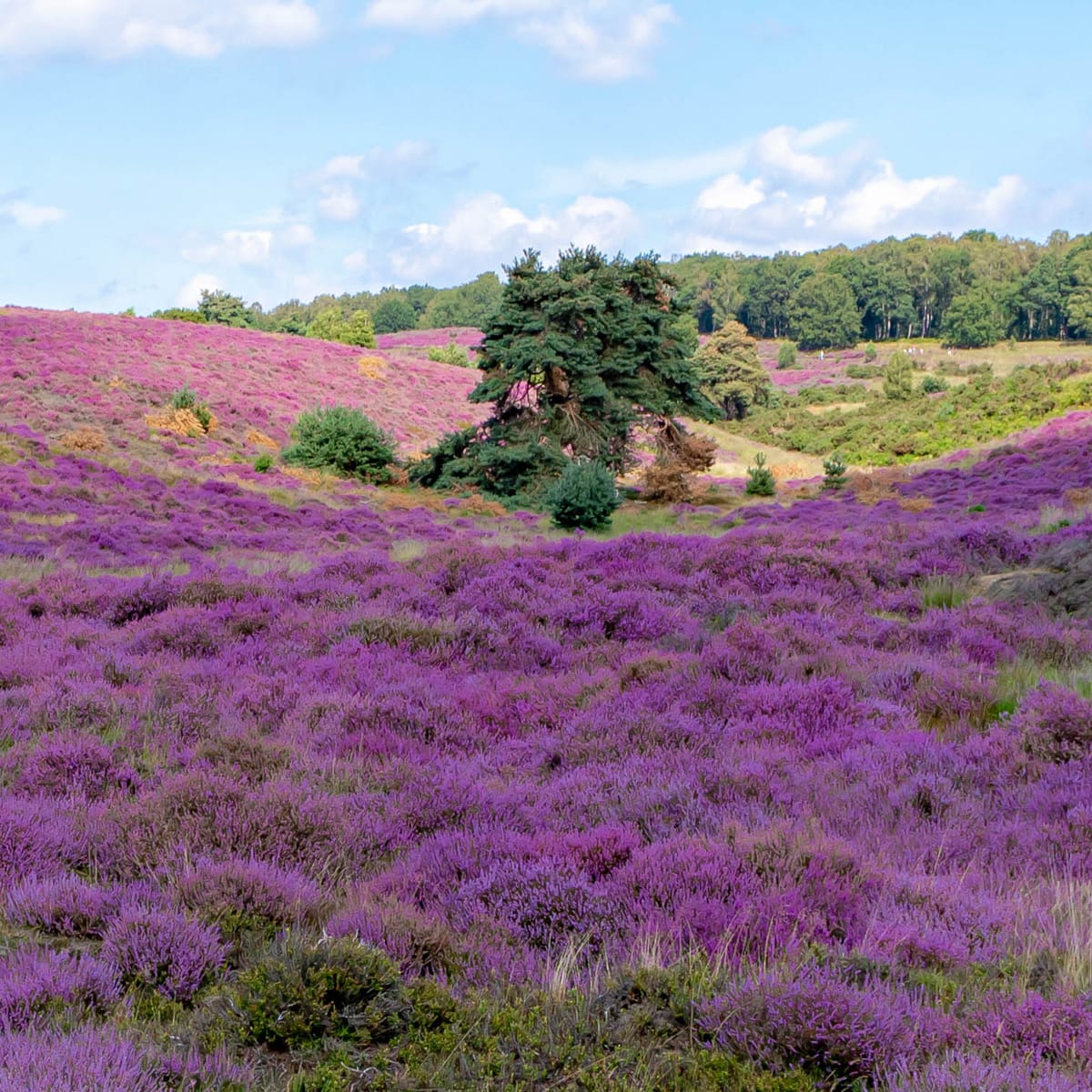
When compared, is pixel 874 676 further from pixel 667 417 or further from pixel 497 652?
pixel 667 417

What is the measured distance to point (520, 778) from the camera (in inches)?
216

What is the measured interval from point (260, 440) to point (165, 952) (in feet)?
110

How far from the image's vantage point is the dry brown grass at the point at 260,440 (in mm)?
34434

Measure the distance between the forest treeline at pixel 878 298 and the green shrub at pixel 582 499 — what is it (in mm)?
54792

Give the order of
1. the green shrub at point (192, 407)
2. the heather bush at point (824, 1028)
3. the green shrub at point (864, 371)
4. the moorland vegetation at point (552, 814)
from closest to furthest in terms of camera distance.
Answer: the heather bush at point (824, 1028) → the moorland vegetation at point (552, 814) → the green shrub at point (192, 407) → the green shrub at point (864, 371)

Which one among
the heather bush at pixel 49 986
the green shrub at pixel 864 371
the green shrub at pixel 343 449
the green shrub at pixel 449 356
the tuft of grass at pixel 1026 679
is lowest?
the tuft of grass at pixel 1026 679

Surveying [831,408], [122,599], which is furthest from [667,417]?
[831,408]

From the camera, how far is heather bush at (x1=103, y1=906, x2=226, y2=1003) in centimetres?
315

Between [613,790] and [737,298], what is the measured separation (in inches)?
4716

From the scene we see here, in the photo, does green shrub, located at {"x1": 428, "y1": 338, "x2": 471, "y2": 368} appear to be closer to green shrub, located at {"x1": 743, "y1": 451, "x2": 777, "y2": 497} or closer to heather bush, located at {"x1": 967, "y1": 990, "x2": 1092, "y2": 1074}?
green shrub, located at {"x1": 743, "y1": 451, "x2": 777, "y2": 497}

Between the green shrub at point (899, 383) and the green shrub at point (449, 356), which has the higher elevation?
Result: the green shrub at point (449, 356)

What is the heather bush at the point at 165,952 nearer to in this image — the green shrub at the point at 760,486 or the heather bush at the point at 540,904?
the heather bush at the point at 540,904

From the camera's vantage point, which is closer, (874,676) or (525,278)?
(874,676)

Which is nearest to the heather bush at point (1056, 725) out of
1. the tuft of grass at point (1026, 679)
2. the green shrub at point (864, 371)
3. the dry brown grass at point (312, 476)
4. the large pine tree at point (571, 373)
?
the tuft of grass at point (1026, 679)
